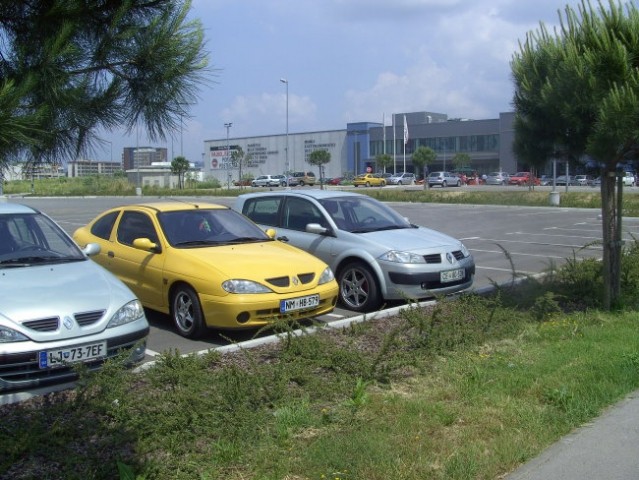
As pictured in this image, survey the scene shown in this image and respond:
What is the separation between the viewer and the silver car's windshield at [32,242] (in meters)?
6.34

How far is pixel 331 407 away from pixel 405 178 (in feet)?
246

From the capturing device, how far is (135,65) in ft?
10.8

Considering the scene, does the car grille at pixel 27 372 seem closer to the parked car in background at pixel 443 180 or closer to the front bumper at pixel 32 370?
the front bumper at pixel 32 370

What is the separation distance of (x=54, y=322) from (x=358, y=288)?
4538 mm

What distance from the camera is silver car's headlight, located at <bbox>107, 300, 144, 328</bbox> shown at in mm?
5672

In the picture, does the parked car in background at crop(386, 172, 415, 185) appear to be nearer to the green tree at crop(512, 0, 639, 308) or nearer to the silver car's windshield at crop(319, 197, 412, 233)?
the silver car's windshield at crop(319, 197, 412, 233)

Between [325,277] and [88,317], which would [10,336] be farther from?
[325,277]

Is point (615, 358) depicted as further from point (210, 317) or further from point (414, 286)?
point (210, 317)

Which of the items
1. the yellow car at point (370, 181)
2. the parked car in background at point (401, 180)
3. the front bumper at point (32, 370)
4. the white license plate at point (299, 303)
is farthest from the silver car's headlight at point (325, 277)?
the parked car in background at point (401, 180)

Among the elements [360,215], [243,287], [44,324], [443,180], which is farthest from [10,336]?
[443,180]

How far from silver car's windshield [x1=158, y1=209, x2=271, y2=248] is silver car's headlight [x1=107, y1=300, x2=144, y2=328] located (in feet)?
6.71

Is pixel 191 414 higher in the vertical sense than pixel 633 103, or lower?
lower

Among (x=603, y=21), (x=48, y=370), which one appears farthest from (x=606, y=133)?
(x=48, y=370)

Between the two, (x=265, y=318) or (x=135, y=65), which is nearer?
(x=135, y=65)
